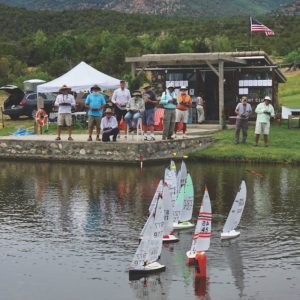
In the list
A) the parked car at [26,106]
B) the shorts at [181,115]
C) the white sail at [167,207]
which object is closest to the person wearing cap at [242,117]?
the shorts at [181,115]

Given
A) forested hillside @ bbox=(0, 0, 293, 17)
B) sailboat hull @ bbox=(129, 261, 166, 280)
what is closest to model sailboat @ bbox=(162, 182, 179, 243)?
sailboat hull @ bbox=(129, 261, 166, 280)

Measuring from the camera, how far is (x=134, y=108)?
2306cm

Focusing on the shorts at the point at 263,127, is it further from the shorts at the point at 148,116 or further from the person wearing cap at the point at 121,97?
the person wearing cap at the point at 121,97

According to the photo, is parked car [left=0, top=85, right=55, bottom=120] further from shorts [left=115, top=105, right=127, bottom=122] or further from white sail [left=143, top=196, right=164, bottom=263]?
white sail [left=143, top=196, right=164, bottom=263]

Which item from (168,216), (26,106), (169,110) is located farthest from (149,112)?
(26,106)

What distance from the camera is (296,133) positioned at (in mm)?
26484

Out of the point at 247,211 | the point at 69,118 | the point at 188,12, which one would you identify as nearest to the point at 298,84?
the point at 69,118

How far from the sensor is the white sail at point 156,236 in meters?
10.4

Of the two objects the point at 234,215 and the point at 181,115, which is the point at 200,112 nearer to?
the point at 181,115

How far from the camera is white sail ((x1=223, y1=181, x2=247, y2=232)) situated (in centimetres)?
1223

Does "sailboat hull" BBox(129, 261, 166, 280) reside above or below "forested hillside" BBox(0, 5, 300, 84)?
below

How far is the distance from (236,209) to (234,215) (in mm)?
122

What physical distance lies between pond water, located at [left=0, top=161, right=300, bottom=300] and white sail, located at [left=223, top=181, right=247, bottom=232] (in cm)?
27

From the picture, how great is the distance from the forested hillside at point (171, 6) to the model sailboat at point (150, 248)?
144 meters
